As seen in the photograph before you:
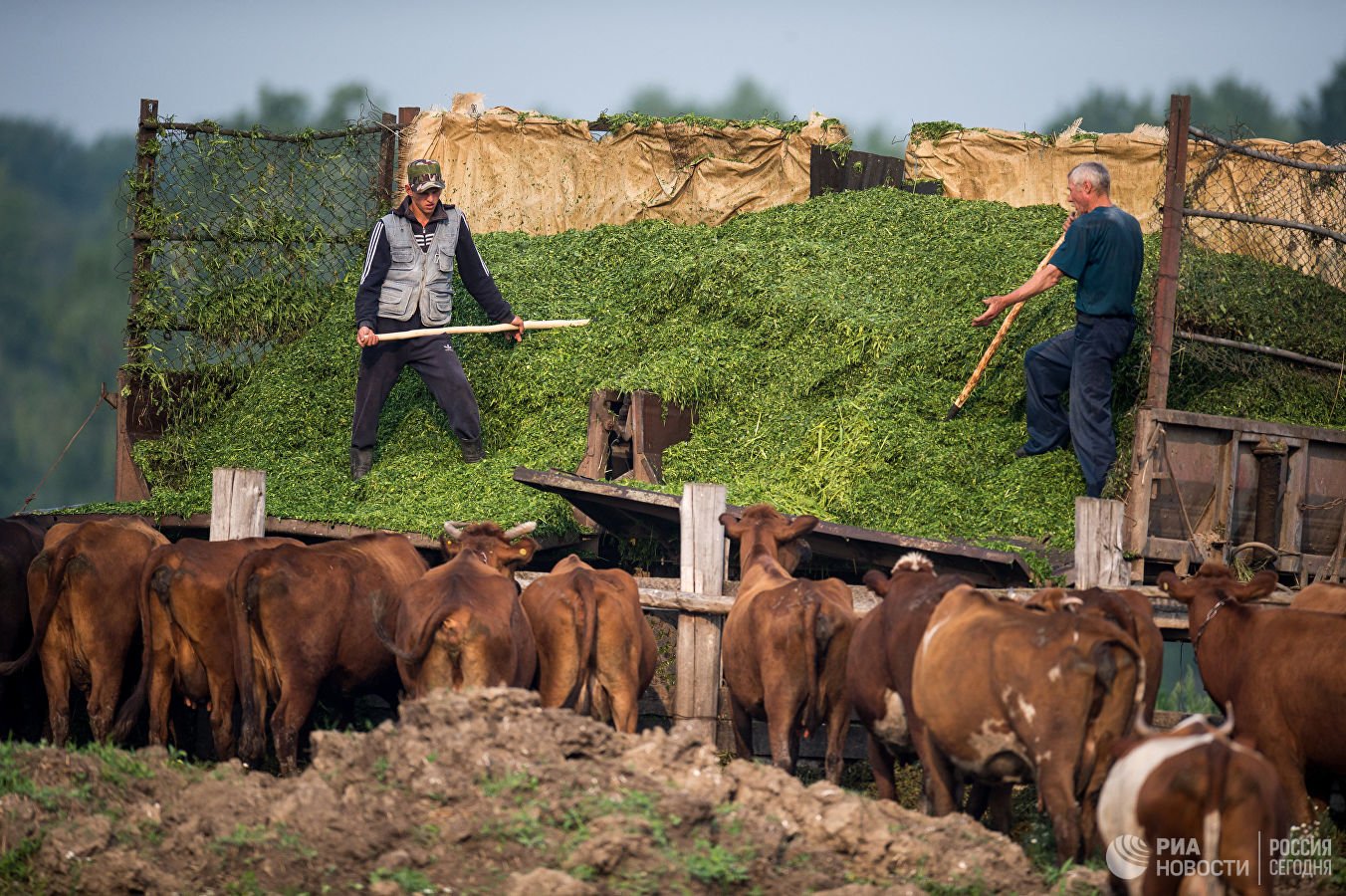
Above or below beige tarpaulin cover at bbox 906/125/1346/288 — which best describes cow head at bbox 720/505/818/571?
below

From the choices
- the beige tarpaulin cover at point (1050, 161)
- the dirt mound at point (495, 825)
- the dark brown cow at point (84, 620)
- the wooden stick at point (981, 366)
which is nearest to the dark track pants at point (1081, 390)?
the wooden stick at point (981, 366)

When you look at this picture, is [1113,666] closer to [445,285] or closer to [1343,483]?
[1343,483]

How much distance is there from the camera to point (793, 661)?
8.58 metres

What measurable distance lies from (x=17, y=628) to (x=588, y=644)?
3635 mm

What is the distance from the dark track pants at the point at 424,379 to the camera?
1195 cm

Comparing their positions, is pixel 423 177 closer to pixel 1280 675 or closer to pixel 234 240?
pixel 234 240

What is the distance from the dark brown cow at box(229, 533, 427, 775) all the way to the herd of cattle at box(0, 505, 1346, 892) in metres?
0.01

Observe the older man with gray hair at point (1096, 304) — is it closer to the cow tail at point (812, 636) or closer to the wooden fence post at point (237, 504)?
the cow tail at point (812, 636)

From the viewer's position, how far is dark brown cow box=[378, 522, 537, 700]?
26.7ft

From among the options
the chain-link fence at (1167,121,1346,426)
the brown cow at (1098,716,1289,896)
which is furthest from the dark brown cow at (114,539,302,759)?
the chain-link fence at (1167,121,1346,426)

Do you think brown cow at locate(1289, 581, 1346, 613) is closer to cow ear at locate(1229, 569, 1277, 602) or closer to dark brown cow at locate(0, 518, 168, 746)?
cow ear at locate(1229, 569, 1277, 602)

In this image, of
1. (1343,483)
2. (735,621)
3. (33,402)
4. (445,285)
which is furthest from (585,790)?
(33,402)

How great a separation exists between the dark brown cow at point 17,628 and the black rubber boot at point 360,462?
252 cm

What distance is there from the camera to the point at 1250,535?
9.59 m
